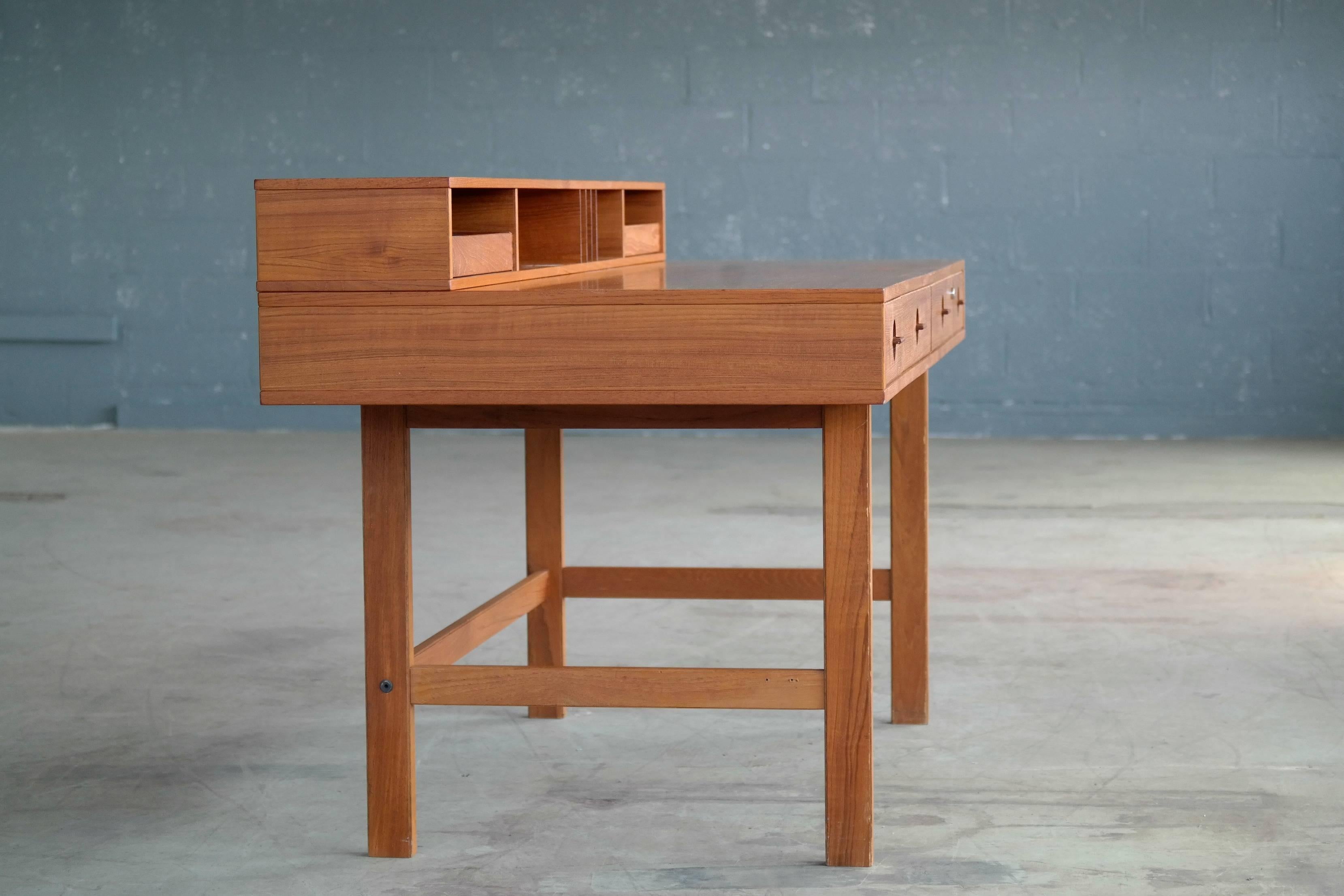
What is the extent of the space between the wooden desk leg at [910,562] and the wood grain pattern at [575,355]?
3.00 feet

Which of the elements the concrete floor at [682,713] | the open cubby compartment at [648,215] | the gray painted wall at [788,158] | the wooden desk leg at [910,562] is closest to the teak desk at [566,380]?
the concrete floor at [682,713]

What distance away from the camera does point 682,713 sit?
2756 millimetres

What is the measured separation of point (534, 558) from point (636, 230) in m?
0.64

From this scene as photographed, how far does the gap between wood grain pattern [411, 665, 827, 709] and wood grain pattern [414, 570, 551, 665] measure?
0.17ft

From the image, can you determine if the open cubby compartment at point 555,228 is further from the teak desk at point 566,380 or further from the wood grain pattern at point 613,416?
the wood grain pattern at point 613,416

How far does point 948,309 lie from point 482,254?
2.95ft

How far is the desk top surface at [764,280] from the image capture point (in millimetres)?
1778

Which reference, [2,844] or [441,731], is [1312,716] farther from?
[2,844]

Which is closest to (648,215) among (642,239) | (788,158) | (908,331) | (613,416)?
(642,239)

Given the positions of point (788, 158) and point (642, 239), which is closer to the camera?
point (642, 239)

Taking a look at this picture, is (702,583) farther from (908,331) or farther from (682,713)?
(908,331)

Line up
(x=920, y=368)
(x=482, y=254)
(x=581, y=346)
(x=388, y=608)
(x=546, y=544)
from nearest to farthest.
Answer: (x=581, y=346) → (x=482, y=254) → (x=388, y=608) → (x=920, y=368) → (x=546, y=544)

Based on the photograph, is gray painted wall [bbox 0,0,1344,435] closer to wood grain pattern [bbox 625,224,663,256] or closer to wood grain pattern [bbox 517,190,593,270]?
wood grain pattern [bbox 625,224,663,256]

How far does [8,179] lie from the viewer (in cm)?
718
